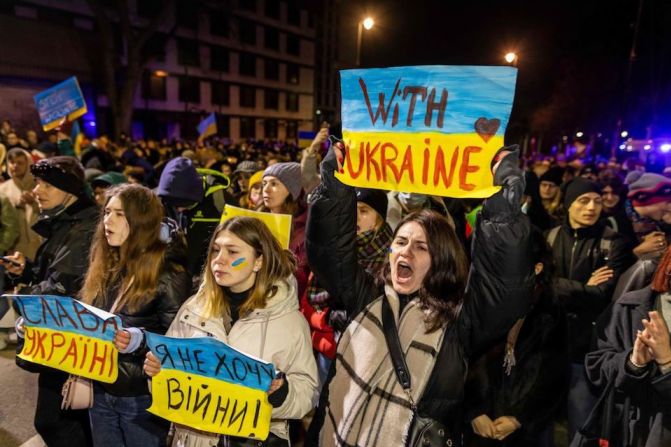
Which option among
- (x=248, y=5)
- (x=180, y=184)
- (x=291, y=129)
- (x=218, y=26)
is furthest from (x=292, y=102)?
(x=180, y=184)

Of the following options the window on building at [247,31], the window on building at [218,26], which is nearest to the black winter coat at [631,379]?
the window on building at [218,26]

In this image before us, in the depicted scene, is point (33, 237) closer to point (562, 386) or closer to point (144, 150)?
point (562, 386)

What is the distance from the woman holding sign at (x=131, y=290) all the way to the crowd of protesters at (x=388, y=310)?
0.04ft

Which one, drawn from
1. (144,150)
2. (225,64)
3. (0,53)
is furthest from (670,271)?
(225,64)

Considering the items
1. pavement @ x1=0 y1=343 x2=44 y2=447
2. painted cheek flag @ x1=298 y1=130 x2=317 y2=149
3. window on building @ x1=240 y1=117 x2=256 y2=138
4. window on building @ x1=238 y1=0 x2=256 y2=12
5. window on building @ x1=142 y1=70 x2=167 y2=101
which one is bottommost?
pavement @ x1=0 y1=343 x2=44 y2=447

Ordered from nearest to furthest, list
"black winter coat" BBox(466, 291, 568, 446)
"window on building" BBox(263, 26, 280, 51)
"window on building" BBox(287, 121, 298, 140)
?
"black winter coat" BBox(466, 291, 568, 446), "window on building" BBox(263, 26, 280, 51), "window on building" BBox(287, 121, 298, 140)

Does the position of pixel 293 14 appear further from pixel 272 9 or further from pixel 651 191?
pixel 651 191

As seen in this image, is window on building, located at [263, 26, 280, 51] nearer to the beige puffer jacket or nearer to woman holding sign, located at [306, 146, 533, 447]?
the beige puffer jacket

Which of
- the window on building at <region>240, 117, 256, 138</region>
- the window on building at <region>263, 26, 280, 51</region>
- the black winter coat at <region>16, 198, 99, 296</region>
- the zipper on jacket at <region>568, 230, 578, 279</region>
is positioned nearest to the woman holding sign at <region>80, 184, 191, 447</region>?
the black winter coat at <region>16, 198, 99, 296</region>

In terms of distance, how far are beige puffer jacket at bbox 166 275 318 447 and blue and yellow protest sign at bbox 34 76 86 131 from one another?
7361 millimetres

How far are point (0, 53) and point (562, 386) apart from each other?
82.3ft

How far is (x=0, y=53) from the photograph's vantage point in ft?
65.5

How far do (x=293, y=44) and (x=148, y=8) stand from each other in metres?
23.9

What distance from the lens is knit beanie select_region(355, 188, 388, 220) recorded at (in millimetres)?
3408
